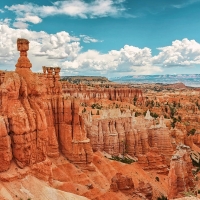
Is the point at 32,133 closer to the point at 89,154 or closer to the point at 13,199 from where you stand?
the point at 13,199

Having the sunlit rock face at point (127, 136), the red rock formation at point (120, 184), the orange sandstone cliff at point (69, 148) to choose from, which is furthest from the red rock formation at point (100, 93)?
the red rock formation at point (120, 184)

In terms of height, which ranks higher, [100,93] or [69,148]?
[69,148]

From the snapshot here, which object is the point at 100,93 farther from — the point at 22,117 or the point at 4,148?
the point at 4,148

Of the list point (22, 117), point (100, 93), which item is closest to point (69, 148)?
point (22, 117)

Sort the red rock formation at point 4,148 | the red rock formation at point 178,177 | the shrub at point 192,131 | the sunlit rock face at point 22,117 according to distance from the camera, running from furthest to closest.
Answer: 1. the shrub at point 192,131
2. the red rock formation at point 178,177
3. the sunlit rock face at point 22,117
4. the red rock formation at point 4,148

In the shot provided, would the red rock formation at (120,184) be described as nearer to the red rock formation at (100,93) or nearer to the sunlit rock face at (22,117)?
the sunlit rock face at (22,117)

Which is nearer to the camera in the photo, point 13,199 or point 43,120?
point 13,199

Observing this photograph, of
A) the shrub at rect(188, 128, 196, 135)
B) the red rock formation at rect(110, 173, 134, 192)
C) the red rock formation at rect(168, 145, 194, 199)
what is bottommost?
the shrub at rect(188, 128, 196, 135)

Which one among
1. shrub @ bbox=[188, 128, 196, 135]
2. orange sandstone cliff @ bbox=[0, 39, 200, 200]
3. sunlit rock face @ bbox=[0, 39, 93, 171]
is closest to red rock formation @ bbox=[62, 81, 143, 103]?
shrub @ bbox=[188, 128, 196, 135]

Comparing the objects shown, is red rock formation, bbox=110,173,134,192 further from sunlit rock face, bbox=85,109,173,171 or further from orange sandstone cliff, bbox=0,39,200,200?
sunlit rock face, bbox=85,109,173,171

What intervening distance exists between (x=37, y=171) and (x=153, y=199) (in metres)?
17.8

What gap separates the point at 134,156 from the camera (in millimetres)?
58562

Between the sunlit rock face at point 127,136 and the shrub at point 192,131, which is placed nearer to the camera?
the sunlit rock face at point 127,136

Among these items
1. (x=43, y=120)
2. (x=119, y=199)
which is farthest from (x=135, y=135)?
(x=43, y=120)
